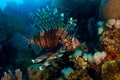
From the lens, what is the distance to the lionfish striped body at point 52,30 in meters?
4.06

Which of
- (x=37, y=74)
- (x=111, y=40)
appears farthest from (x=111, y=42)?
(x=37, y=74)

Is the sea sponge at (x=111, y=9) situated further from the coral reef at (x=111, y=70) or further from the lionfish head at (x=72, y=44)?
the coral reef at (x=111, y=70)

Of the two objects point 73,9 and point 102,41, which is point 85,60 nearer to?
point 102,41

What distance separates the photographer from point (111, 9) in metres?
4.60

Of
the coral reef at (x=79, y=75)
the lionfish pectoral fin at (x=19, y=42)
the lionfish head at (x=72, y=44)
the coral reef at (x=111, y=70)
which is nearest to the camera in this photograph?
the coral reef at (x=111, y=70)

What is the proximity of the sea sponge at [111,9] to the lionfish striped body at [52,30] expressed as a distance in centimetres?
83

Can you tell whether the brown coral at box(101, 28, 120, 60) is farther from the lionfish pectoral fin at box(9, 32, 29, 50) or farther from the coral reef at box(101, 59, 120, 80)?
the lionfish pectoral fin at box(9, 32, 29, 50)

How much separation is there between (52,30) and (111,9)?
4.51ft

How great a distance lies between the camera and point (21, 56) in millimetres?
6309

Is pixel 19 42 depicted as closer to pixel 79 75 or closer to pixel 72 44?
pixel 72 44

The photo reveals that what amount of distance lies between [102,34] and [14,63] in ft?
10.9

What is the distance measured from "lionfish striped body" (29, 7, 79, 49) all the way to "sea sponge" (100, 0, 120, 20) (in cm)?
83

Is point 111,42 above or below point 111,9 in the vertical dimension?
below

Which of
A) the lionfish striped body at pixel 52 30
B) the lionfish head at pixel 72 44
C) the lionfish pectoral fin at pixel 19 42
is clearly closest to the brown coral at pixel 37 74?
the lionfish striped body at pixel 52 30
